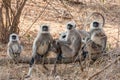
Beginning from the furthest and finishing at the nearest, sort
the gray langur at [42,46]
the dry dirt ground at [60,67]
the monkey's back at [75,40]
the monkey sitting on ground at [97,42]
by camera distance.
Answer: the monkey sitting on ground at [97,42] → the monkey's back at [75,40] → the gray langur at [42,46] → the dry dirt ground at [60,67]

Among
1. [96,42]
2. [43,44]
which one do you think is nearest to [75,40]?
[96,42]

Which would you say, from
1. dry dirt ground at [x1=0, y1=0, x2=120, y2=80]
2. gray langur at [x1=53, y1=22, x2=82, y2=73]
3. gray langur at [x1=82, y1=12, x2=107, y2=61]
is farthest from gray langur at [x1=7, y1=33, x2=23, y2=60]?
gray langur at [x1=82, y1=12, x2=107, y2=61]

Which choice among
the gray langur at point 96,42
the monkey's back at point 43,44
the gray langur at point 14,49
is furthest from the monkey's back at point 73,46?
the gray langur at point 14,49

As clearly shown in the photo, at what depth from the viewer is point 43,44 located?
338 inches

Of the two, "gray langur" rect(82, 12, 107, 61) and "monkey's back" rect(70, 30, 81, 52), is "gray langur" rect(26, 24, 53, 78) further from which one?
"gray langur" rect(82, 12, 107, 61)

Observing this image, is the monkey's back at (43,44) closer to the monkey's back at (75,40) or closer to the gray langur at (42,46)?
the gray langur at (42,46)

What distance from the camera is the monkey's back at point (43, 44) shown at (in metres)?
8.55

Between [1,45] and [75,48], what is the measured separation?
2.32m

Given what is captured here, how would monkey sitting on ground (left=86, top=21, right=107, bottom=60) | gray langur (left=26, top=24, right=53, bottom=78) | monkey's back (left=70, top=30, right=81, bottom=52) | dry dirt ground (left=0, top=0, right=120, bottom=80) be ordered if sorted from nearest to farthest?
dry dirt ground (left=0, top=0, right=120, bottom=80) < gray langur (left=26, top=24, right=53, bottom=78) < monkey's back (left=70, top=30, right=81, bottom=52) < monkey sitting on ground (left=86, top=21, right=107, bottom=60)

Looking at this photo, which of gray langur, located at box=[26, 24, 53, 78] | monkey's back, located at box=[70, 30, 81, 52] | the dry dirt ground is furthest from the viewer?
monkey's back, located at box=[70, 30, 81, 52]

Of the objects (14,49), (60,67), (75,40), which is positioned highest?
(75,40)

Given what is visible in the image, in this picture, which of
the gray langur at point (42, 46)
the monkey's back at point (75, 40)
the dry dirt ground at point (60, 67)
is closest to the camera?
the dry dirt ground at point (60, 67)

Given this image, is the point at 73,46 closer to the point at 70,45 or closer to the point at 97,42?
the point at 70,45

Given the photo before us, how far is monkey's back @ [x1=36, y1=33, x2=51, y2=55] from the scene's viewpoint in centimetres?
855
